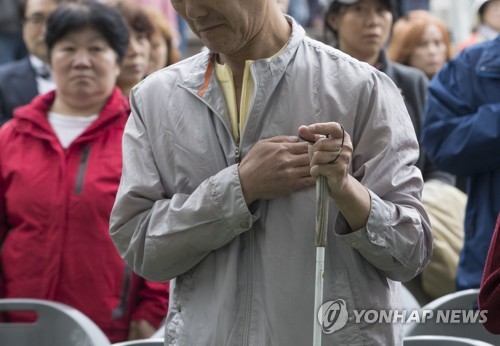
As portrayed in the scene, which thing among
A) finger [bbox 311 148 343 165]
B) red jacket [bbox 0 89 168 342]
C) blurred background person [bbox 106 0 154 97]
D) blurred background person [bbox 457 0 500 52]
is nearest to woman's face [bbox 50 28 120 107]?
red jacket [bbox 0 89 168 342]

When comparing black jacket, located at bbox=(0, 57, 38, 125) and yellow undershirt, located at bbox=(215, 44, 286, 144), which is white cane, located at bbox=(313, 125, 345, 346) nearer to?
yellow undershirt, located at bbox=(215, 44, 286, 144)

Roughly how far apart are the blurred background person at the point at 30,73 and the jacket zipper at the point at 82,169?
142 cm

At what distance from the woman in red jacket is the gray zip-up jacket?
5.11 feet

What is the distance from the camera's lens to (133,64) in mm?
6121

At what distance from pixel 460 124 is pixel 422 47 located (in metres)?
3.00

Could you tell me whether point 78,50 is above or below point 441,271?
above

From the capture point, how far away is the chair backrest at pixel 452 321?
4145 mm

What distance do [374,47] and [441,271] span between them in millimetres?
1263

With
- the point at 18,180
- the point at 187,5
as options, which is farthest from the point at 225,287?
the point at 18,180

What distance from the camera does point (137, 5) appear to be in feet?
21.4

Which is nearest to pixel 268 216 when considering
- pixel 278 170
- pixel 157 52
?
pixel 278 170

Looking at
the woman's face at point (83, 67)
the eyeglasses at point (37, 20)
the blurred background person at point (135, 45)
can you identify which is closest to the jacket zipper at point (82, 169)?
the woman's face at point (83, 67)

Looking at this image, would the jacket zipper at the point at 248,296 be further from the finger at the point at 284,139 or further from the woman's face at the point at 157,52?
the woman's face at the point at 157,52

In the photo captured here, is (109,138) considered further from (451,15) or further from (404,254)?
(451,15)
